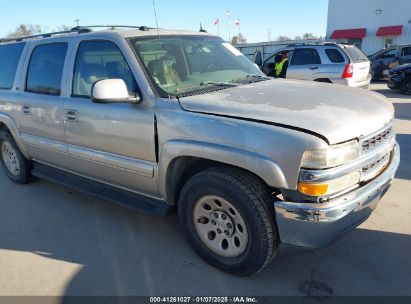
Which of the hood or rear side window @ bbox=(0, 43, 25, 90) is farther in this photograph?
rear side window @ bbox=(0, 43, 25, 90)

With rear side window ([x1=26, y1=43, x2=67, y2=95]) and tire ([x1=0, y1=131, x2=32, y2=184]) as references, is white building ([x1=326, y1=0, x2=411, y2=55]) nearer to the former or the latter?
tire ([x1=0, y1=131, x2=32, y2=184])

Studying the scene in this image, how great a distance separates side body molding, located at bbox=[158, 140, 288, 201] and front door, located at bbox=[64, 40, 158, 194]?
0.19 metres

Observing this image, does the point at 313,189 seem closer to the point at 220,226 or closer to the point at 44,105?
the point at 220,226

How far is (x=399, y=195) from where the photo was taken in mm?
4355

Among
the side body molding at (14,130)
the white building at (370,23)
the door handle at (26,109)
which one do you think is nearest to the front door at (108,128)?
the door handle at (26,109)

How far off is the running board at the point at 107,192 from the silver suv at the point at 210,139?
15 mm

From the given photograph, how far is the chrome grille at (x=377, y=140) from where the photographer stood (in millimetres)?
2684

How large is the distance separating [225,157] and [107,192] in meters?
1.66

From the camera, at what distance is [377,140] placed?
2.86 metres

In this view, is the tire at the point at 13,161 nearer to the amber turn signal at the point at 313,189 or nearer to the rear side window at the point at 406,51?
the amber turn signal at the point at 313,189

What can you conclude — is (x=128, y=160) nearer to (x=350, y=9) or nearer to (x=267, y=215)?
(x=267, y=215)

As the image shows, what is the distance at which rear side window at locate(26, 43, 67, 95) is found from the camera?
13.4ft

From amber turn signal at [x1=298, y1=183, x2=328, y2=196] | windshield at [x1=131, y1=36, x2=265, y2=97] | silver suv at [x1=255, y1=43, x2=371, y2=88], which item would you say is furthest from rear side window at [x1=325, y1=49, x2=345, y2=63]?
amber turn signal at [x1=298, y1=183, x2=328, y2=196]

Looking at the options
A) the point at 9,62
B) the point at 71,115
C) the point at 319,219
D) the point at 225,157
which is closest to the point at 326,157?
the point at 319,219
